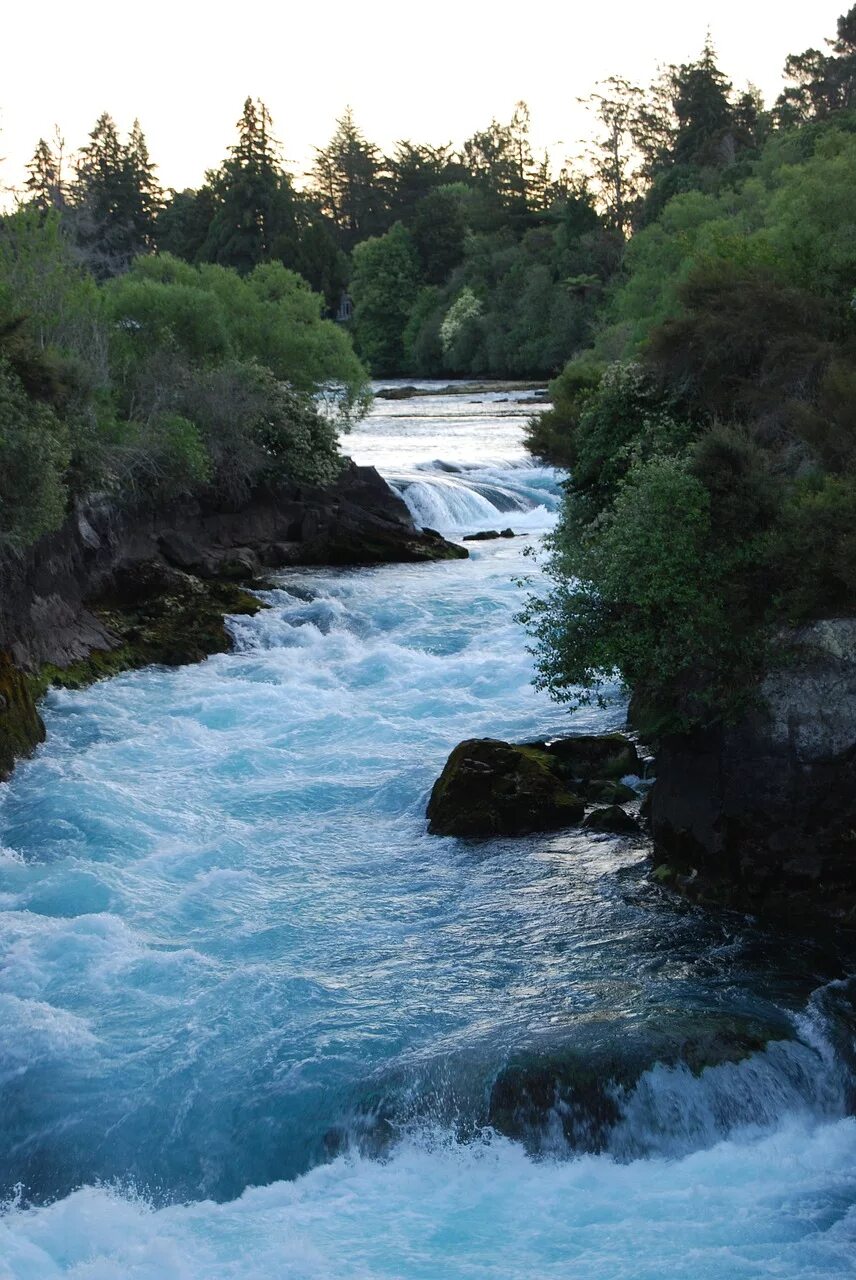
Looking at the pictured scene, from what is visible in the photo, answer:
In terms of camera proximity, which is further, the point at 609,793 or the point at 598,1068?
the point at 609,793

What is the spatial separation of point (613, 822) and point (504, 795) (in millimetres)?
1227

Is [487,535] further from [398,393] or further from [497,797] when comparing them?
[398,393]

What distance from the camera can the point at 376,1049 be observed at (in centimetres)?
967

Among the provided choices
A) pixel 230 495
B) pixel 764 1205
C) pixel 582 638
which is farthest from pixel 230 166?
pixel 764 1205

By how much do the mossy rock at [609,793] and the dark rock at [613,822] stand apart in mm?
554

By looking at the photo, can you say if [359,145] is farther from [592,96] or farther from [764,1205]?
[764,1205]

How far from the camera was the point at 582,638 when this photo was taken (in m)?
12.5

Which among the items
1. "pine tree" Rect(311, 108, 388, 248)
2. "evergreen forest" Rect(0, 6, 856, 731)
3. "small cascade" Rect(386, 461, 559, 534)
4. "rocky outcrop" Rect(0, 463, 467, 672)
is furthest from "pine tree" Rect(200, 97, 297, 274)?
"rocky outcrop" Rect(0, 463, 467, 672)

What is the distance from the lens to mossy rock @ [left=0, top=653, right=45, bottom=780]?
15.6 meters

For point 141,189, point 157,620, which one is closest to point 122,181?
point 141,189

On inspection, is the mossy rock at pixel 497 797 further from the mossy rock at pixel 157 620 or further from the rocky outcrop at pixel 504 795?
the mossy rock at pixel 157 620

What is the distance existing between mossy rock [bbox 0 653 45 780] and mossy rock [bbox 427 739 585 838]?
5.42 m

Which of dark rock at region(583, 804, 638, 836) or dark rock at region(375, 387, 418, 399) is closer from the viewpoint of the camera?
dark rock at region(583, 804, 638, 836)

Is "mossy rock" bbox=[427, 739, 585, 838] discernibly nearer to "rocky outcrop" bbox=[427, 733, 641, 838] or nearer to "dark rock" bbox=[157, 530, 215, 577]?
"rocky outcrop" bbox=[427, 733, 641, 838]
